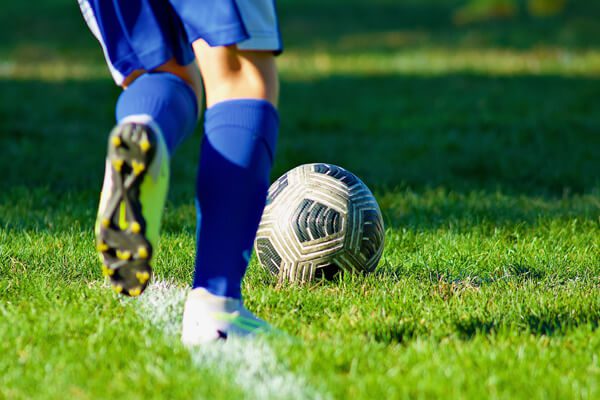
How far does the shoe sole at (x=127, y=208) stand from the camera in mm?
2521

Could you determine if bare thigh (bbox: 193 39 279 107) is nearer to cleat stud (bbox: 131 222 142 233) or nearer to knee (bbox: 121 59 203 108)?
knee (bbox: 121 59 203 108)

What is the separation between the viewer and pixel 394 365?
2.70 m

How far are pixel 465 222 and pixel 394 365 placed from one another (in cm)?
268

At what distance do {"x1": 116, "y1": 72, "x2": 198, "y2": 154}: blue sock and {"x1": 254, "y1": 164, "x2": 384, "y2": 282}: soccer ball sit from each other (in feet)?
3.67

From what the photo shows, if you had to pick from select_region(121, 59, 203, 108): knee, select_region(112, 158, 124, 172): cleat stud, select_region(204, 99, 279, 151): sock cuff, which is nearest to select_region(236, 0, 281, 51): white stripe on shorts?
→ select_region(204, 99, 279, 151): sock cuff

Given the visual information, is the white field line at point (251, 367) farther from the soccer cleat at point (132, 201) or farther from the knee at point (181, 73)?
the knee at point (181, 73)

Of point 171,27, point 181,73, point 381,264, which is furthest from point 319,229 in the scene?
point 171,27

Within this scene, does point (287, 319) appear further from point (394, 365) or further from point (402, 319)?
point (394, 365)

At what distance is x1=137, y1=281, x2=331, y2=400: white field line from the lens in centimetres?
248

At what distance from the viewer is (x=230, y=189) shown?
9.25ft

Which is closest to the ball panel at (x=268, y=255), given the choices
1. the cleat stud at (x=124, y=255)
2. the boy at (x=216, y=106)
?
the boy at (x=216, y=106)

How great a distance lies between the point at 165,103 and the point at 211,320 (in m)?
0.66

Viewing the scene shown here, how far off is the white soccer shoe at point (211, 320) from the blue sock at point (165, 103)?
1.51 ft

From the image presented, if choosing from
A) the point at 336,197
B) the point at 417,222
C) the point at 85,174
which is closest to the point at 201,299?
the point at 336,197
